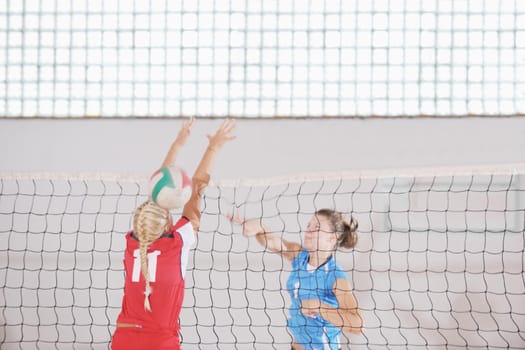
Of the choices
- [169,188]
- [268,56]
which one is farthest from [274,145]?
[169,188]

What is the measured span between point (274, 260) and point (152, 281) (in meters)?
1.34

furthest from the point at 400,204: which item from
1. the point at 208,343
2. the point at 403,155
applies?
the point at 208,343

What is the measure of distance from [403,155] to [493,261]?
0.80m

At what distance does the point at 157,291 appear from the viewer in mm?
3330

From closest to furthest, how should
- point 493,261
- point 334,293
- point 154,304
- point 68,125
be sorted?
point 154,304, point 334,293, point 493,261, point 68,125

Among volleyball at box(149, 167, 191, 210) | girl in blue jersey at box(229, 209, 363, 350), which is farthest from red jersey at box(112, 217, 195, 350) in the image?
girl in blue jersey at box(229, 209, 363, 350)

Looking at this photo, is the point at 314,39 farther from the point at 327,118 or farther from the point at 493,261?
the point at 493,261

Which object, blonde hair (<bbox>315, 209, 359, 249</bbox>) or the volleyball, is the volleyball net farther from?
the volleyball

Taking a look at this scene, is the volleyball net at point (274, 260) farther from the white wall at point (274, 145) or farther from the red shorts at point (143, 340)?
the red shorts at point (143, 340)

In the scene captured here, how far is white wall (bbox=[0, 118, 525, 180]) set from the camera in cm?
459

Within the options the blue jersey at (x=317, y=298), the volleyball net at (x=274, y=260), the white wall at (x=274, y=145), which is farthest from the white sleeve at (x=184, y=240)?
the white wall at (x=274, y=145)

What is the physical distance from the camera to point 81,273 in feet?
15.3

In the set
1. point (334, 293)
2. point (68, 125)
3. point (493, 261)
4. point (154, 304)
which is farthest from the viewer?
point (68, 125)

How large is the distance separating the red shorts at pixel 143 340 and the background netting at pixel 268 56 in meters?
1.82
